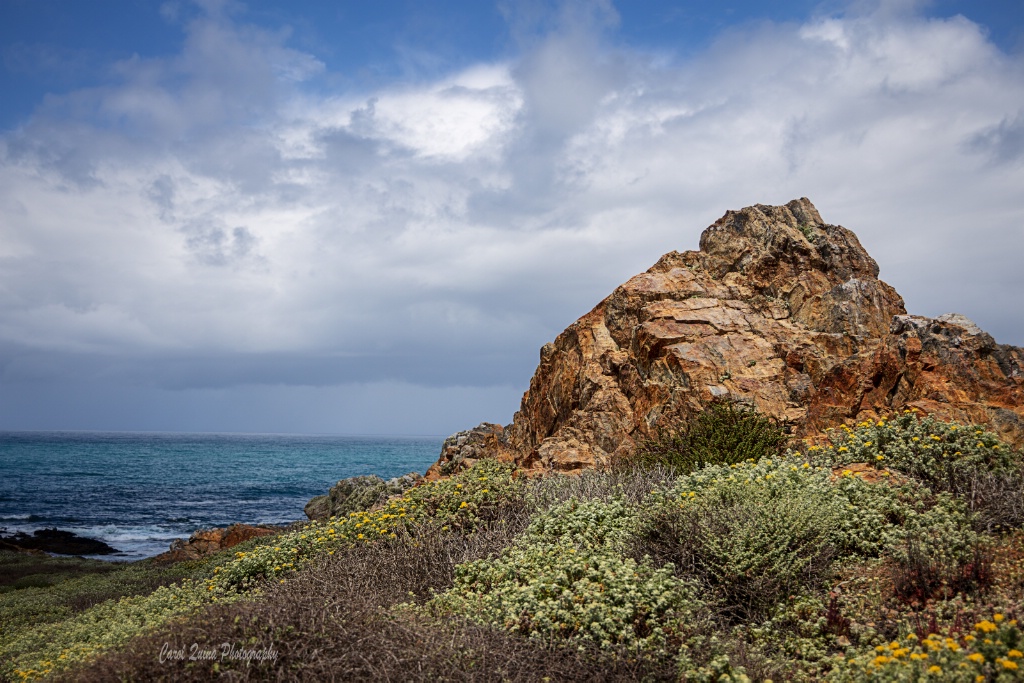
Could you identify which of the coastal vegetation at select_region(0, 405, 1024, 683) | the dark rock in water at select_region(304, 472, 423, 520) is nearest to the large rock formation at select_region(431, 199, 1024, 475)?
the coastal vegetation at select_region(0, 405, 1024, 683)

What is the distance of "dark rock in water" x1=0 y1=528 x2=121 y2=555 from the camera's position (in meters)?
28.1

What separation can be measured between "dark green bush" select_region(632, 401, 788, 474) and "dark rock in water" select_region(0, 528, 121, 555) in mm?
28058

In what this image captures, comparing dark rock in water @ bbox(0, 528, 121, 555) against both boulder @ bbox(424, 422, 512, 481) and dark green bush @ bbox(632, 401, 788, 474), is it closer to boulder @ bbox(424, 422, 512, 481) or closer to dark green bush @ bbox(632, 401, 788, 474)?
boulder @ bbox(424, 422, 512, 481)

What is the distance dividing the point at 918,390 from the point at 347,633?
9.82 metres

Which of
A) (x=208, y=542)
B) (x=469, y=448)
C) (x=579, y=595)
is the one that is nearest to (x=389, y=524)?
(x=579, y=595)

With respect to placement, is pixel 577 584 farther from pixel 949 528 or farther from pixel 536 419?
pixel 536 419

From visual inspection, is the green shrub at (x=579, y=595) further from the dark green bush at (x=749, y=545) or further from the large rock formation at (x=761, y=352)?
the large rock formation at (x=761, y=352)

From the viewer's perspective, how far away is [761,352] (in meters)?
12.5

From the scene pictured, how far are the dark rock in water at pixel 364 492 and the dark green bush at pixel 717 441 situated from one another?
19.9 ft

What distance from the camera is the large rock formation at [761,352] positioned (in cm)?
1043

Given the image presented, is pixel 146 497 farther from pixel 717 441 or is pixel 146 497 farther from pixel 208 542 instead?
pixel 717 441

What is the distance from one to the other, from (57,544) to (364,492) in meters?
21.6

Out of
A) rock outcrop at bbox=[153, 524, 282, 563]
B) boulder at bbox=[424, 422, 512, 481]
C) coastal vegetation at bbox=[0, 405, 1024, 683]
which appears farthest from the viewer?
rock outcrop at bbox=[153, 524, 282, 563]

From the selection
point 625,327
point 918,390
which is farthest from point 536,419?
point 918,390
